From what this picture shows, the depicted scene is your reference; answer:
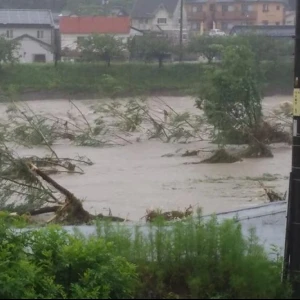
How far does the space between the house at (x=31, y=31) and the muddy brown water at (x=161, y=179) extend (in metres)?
22.5

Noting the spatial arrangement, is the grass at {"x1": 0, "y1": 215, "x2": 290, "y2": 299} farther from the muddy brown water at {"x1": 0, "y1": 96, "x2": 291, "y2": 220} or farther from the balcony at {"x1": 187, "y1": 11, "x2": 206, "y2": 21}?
the balcony at {"x1": 187, "y1": 11, "x2": 206, "y2": 21}

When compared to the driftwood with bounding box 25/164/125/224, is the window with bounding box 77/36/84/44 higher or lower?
higher

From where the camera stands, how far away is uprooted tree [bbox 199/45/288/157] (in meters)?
22.7

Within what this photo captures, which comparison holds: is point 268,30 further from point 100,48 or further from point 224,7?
point 224,7

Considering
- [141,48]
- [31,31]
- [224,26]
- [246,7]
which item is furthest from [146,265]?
[224,26]

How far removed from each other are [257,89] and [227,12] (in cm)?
3102

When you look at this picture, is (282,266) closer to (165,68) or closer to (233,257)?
(233,257)

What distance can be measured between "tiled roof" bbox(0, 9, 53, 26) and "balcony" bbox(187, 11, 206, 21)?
30.7 ft

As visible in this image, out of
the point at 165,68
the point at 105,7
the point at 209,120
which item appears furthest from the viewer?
the point at 105,7

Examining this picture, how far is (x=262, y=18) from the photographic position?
52062 mm

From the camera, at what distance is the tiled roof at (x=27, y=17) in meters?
47.6

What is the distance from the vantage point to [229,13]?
54.5m

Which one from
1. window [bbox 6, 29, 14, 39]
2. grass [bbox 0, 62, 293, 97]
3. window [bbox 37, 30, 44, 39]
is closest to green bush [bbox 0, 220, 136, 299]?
grass [bbox 0, 62, 293, 97]

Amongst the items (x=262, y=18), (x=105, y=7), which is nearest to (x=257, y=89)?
(x=262, y=18)
